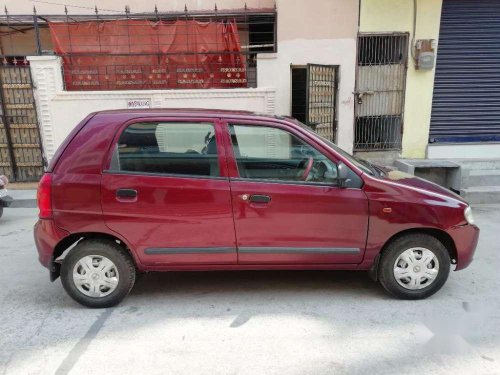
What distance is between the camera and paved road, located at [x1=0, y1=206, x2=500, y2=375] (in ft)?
9.01

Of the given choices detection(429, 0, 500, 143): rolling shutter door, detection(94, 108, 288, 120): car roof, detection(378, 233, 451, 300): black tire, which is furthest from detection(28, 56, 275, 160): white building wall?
detection(378, 233, 451, 300): black tire

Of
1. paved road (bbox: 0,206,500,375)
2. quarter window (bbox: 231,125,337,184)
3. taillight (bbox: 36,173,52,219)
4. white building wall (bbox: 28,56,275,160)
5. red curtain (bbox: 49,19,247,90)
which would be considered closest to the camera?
paved road (bbox: 0,206,500,375)

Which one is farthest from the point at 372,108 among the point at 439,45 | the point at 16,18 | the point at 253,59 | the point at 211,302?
the point at 16,18

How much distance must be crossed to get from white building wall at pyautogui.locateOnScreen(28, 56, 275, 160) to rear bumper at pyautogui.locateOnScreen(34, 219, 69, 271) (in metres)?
4.57

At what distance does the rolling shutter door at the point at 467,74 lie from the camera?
770cm

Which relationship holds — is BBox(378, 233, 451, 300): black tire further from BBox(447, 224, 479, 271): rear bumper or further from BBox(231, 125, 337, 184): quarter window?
BBox(231, 125, 337, 184): quarter window

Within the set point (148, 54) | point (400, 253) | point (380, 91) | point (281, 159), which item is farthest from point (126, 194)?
point (380, 91)

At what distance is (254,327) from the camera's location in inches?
125

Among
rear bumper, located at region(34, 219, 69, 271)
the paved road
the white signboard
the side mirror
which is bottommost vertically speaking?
the paved road

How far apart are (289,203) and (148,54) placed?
559cm

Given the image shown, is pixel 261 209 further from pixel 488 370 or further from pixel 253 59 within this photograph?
pixel 253 59

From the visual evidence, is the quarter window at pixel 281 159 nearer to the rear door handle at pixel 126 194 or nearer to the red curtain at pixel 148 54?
the rear door handle at pixel 126 194

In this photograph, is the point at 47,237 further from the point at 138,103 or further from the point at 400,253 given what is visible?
the point at 138,103

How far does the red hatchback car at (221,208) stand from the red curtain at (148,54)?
183 inches
